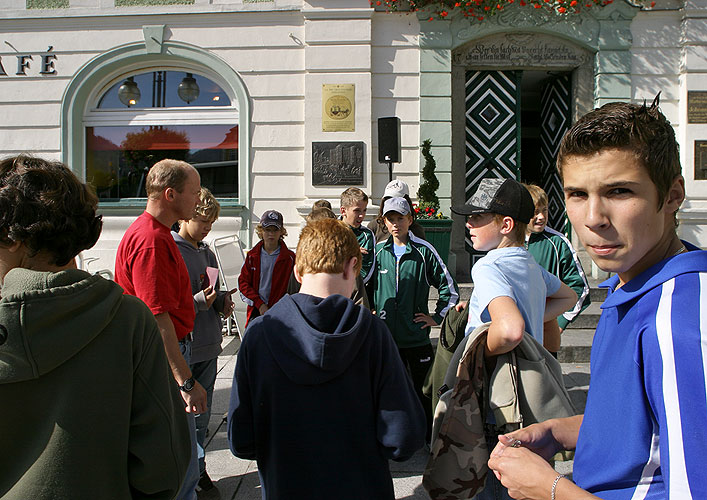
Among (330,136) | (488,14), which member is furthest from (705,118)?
(330,136)

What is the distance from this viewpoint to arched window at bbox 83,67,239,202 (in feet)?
29.3

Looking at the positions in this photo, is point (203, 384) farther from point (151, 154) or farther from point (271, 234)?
point (151, 154)

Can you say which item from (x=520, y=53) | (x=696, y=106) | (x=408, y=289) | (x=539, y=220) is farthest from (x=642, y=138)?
(x=696, y=106)

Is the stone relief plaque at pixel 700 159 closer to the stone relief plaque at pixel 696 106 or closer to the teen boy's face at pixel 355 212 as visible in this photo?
the stone relief plaque at pixel 696 106

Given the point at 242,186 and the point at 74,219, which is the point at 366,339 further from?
the point at 242,186

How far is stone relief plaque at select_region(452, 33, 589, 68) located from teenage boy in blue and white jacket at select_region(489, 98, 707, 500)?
319 inches

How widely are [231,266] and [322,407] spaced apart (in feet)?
18.9

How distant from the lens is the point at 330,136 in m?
8.24

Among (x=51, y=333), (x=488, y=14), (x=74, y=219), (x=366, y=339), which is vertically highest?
(x=488, y=14)

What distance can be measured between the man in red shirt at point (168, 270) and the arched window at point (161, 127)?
21.3 ft

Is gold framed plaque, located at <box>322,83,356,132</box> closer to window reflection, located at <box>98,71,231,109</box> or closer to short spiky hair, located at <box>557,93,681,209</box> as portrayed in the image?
window reflection, located at <box>98,71,231,109</box>

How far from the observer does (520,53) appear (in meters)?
8.41

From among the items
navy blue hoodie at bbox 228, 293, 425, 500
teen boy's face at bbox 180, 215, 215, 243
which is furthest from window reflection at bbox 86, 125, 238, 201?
navy blue hoodie at bbox 228, 293, 425, 500

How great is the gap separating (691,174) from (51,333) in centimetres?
930
